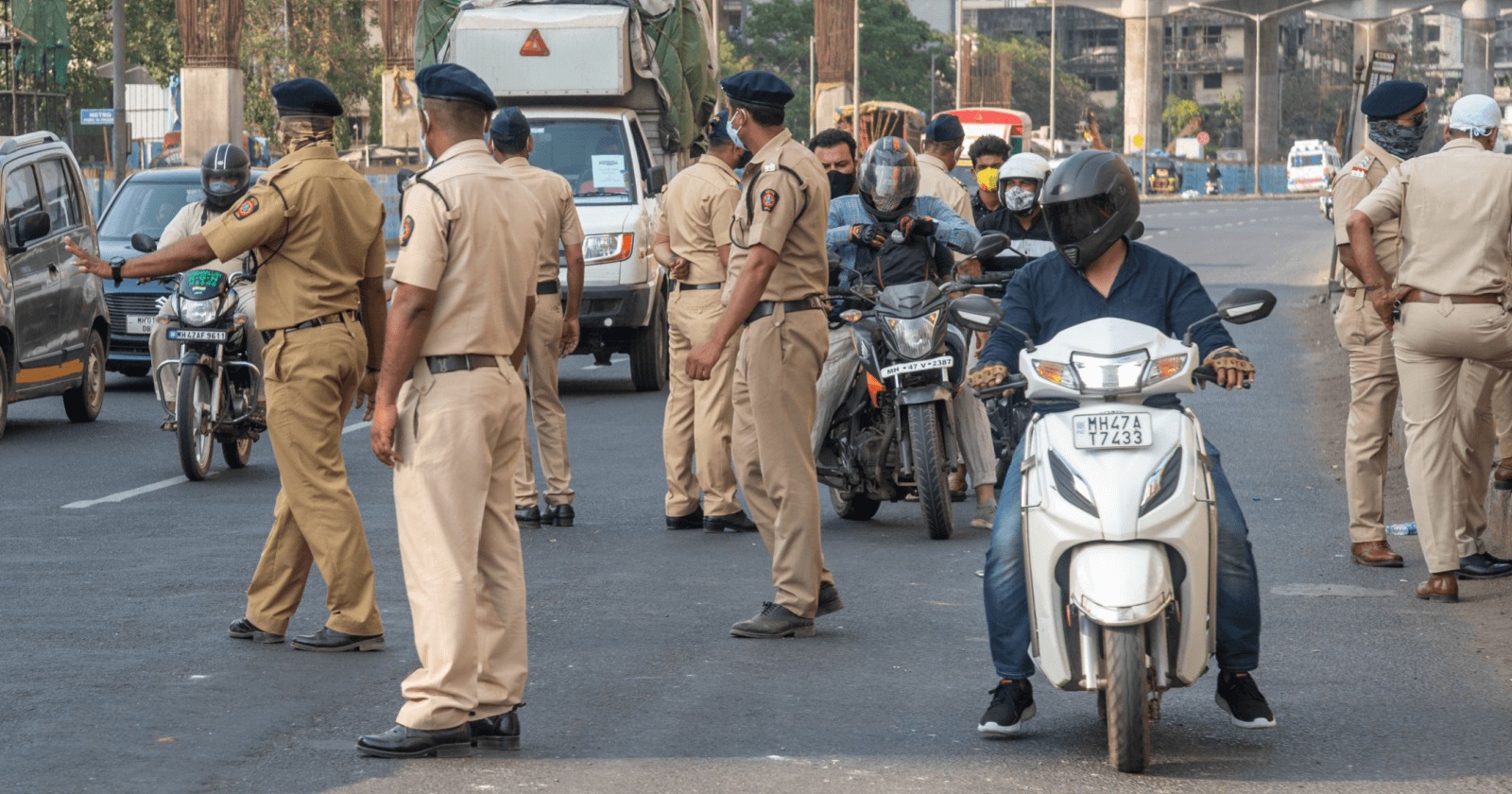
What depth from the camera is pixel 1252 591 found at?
5.61m

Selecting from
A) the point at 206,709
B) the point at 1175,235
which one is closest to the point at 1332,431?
the point at 206,709

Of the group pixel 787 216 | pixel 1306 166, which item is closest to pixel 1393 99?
pixel 787 216

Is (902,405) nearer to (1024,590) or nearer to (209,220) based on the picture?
(1024,590)

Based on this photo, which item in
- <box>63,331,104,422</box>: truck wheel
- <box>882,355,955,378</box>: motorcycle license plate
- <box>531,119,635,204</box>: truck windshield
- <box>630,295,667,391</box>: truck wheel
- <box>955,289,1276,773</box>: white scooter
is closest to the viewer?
<box>955,289,1276,773</box>: white scooter

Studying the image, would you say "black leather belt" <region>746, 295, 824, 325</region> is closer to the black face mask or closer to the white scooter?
the white scooter

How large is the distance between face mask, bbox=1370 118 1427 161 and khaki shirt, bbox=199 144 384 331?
438 centimetres

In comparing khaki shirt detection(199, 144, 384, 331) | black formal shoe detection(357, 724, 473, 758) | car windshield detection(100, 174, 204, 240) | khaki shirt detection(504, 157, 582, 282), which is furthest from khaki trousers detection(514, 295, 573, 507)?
car windshield detection(100, 174, 204, 240)

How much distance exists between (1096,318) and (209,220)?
22.3 feet

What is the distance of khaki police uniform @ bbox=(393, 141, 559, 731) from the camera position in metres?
5.57

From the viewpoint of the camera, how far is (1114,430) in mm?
5277

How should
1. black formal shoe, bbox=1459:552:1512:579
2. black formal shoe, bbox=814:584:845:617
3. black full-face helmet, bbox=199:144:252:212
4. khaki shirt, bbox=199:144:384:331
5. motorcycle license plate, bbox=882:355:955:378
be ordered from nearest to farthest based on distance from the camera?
khaki shirt, bbox=199:144:384:331
black formal shoe, bbox=814:584:845:617
black formal shoe, bbox=1459:552:1512:579
motorcycle license plate, bbox=882:355:955:378
black full-face helmet, bbox=199:144:252:212

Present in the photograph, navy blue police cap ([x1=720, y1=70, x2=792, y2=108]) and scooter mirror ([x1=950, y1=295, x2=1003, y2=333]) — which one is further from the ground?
navy blue police cap ([x1=720, y1=70, x2=792, y2=108])

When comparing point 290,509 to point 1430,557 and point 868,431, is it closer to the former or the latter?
point 868,431

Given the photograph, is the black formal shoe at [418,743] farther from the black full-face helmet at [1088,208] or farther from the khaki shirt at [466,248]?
the black full-face helmet at [1088,208]
